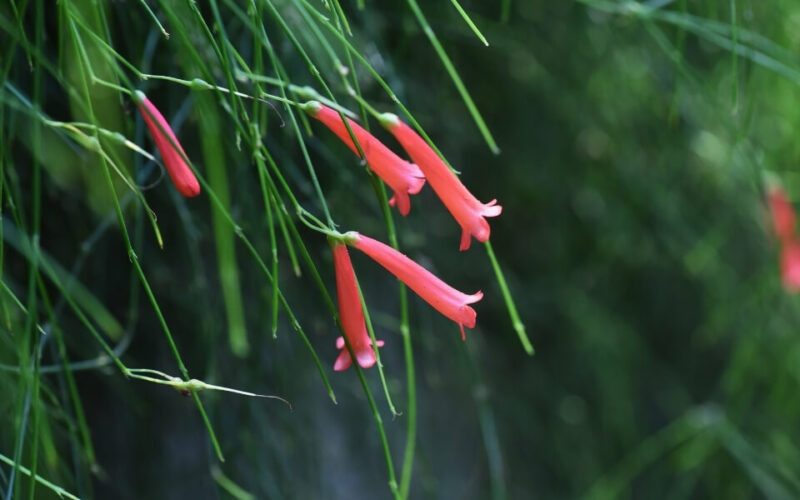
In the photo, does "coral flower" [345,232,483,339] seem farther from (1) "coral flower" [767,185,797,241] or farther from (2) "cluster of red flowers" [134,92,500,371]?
(1) "coral flower" [767,185,797,241]

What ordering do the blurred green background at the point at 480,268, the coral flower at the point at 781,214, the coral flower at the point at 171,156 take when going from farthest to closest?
the coral flower at the point at 781,214 → the blurred green background at the point at 480,268 → the coral flower at the point at 171,156

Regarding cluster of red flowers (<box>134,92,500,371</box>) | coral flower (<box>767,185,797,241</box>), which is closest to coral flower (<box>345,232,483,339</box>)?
cluster of red flowers (<box>134,92,500,371</box>)

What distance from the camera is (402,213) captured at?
1.64 feet

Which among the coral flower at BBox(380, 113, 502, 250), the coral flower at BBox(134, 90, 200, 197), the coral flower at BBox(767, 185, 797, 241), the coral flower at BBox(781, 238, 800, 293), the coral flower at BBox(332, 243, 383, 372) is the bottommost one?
the coral flower at BBox(781, 238, 800, 293)

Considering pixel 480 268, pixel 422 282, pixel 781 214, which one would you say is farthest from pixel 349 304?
pixel 781 214

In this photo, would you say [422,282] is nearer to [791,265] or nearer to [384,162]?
[384,162]

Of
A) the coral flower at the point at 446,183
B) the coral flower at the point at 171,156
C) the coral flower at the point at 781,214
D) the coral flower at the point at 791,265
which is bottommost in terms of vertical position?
the coral flower at the point at 791,265

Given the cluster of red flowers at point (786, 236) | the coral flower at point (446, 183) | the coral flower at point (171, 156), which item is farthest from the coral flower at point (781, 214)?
the coral flower at point (171, 156)

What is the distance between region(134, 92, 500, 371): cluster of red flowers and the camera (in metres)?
0.49

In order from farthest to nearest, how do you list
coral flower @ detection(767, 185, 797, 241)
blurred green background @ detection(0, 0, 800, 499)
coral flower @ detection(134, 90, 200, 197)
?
coral flower @ detection(767, 185, 797, 241)
blurred green background @ detection(0, 0, 800, 499)
coral flower @ detection(134, 90, 200, 197)

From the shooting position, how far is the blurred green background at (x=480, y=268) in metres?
0.73

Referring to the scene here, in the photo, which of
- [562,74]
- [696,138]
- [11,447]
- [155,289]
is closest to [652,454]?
[696,138]

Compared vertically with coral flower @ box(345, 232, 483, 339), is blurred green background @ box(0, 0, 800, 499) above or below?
below

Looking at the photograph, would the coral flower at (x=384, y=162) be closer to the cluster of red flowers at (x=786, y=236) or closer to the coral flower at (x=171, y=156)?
the coral flower at (x=171, y=156)
